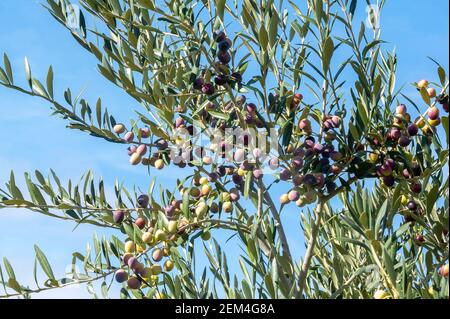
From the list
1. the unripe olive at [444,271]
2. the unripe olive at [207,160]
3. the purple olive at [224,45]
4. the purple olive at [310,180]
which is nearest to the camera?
the unripe olive at [444,271]

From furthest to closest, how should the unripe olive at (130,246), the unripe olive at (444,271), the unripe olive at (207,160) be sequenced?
the unripe olive at (207,160)
the unripe olive at (130,246)
the unripe olive at (444,271)

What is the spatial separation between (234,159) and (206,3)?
732mm

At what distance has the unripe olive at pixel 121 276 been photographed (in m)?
2.92

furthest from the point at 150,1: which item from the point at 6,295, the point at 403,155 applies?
the point at 6,295

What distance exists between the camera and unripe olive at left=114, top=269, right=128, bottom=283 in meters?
2.92

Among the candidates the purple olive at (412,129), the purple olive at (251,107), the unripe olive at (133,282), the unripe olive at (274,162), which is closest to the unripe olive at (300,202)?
the unripe olive at (274,162)

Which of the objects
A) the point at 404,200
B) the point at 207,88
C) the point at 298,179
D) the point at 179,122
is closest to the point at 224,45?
the point at 207,88

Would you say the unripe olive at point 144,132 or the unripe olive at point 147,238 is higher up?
the unripe olive at point 144,132

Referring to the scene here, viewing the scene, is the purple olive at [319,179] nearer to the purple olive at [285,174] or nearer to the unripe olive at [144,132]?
the purple olive at [285,174]

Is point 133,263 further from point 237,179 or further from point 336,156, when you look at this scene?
point 336,156

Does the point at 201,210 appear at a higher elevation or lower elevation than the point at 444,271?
higher

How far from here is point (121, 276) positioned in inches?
115

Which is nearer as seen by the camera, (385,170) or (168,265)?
(385,170)

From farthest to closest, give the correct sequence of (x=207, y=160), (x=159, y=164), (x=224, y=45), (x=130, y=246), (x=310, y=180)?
(x=159, y=164) → (x=207, y=160) → (x=130, y=246) → (x=224, y=45) → (x=310, y=180)
